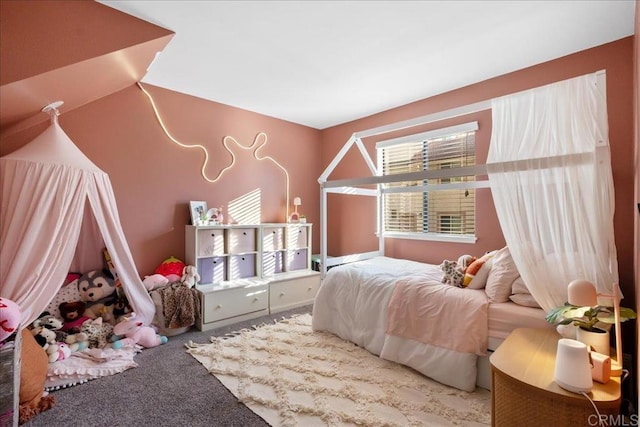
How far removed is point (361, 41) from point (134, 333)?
320cm

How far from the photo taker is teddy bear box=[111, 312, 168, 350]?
2.63 m

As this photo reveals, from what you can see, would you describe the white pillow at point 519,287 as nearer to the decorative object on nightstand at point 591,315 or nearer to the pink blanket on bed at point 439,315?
the pink blanket on bed at point 439,315

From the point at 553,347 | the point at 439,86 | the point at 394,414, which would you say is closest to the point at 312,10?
the point at 439,86

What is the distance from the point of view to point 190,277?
3143 mm

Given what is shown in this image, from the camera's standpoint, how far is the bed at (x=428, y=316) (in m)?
1.98

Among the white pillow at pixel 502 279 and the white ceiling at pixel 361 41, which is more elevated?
the white ceiling at pixel 361 41

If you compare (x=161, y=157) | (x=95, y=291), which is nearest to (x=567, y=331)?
(x=95, y=291)

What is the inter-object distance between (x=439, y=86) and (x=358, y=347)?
284 cm

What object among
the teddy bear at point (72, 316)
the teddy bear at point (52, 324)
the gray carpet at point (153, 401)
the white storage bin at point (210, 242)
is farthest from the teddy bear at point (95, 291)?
the white storage bin at point (210, 242)

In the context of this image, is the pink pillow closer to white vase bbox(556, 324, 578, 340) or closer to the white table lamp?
white vase bbox(556, 324, 578, 340)

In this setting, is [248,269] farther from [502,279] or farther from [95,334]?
[502,279]

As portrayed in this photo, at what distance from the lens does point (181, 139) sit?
349cm

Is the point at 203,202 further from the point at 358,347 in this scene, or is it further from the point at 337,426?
the point at 337,426

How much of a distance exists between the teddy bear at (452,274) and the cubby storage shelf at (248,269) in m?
1.92
